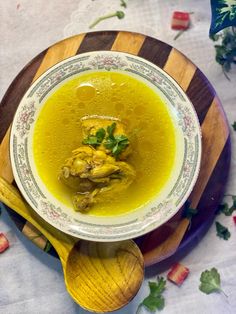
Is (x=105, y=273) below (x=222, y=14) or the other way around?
below

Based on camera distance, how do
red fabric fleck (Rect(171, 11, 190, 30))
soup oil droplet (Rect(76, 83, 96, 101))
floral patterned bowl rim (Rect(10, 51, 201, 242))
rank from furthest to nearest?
1. red fabric fleck (Rect(171, 11, 190, 30))
2. soup oil droplet (Rect(76, 83, 96, 101))
3. floral patterned bowl rim (Rect(10, 51, 201, 242))

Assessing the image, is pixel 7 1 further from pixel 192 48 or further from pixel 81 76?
pixel 192 48

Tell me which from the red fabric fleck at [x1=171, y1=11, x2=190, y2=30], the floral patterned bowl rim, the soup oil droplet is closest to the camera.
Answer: the floral patterned bowl rim

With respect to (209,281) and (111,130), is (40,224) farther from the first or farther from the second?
(209,281)

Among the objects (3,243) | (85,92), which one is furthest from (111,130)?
(3,243)

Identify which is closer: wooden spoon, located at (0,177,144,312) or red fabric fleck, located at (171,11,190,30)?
wooden spoon, located at (0,177,144,312)

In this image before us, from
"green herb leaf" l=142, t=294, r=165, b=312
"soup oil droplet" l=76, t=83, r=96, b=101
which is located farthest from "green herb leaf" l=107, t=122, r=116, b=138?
"green herb leaf" l=142, t=294, r=165, b=312

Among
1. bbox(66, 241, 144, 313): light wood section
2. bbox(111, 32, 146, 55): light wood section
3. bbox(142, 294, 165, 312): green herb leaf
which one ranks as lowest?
bbox(142, 294, 165, 312): green herb leaf

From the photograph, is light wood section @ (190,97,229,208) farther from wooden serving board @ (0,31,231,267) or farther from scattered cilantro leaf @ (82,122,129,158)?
scattered cilantro leaf @ (82,122,129,158)

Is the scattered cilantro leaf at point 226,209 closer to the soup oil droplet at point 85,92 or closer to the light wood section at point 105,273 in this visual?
the light wood section at point 105,273
